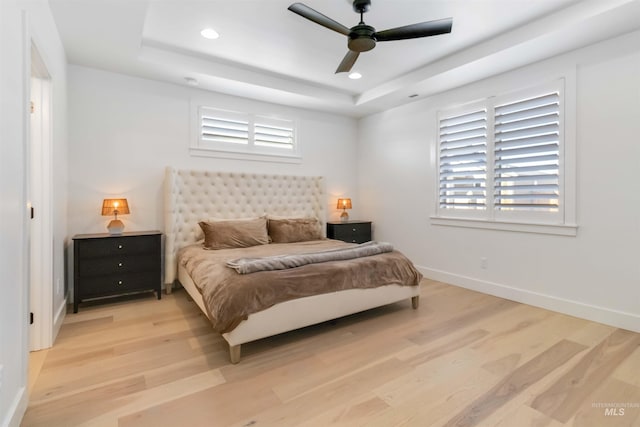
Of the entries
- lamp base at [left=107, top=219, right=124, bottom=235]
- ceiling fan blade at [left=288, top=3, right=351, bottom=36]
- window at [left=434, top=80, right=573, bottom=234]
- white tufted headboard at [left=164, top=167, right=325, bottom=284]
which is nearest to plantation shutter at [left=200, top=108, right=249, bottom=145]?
white tufted headboard at [left=164, top=167, right=325, bottom=284]

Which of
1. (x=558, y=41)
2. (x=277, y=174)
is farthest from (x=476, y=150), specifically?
(x=277, y=174)

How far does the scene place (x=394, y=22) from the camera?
284cm

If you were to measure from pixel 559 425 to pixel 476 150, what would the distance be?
3.06 metres

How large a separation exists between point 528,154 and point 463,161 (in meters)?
0.79

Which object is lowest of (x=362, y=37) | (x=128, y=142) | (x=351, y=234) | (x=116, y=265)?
(x=116, y=265)

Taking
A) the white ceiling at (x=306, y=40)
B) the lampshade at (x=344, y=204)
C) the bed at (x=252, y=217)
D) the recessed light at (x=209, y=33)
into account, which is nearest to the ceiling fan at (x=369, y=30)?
the white ceiling at (x=306, y=40)

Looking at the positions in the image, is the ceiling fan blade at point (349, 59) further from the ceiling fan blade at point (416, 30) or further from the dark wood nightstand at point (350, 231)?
the dark wood nightstand at point (350, 231)

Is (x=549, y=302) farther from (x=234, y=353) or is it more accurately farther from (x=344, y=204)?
(x=234, y=353)

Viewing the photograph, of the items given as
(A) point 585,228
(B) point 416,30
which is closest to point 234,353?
(B) point 416,30

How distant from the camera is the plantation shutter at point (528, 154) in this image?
3.23 meters

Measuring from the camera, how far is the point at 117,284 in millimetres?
3303

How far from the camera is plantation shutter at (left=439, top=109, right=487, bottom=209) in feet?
12.7

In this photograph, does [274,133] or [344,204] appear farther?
[344,204]

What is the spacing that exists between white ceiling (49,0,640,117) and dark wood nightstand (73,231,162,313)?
1.91m
